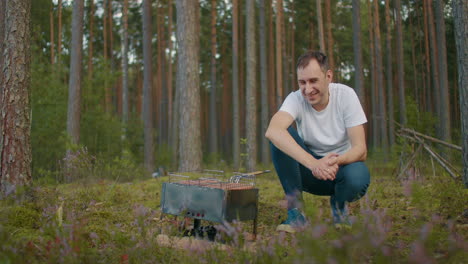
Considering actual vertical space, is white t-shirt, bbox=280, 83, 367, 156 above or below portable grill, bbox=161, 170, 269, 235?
above

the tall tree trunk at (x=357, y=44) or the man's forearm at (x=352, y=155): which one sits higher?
the tall tree trunk at (x=357, y=44)

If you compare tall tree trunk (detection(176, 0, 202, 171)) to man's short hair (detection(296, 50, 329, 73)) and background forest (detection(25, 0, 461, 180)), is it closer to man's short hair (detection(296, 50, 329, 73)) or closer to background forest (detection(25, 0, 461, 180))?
background forest (detection(25, 0, 461, 180))

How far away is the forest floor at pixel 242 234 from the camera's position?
5.94 ft

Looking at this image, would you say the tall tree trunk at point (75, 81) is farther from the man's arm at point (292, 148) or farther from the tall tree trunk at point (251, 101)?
the man's arm at point (292, 148)

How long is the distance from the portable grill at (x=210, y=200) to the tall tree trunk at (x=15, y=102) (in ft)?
7.99

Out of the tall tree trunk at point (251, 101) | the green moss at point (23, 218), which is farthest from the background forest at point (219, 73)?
the green moss at point (23, 218)

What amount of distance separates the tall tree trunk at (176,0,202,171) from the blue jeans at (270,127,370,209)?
598 cm

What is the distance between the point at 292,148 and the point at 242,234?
1.00 meters

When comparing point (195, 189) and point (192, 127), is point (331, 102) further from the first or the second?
point (192, 127)

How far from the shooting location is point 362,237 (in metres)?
→ 1.67

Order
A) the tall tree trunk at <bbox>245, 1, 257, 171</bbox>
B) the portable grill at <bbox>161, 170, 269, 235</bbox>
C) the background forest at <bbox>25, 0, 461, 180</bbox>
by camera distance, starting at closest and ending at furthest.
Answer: the portable grill at <bbox>161, 170, 269, 235</bbox>
the background forest at <bbox>25, 0, 461, 180</bbox>
the tall tree trunk at <bbox>245, 1, 257, 171</bbox>

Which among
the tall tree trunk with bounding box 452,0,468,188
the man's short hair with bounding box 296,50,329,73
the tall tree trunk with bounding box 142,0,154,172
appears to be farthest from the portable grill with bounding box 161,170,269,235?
the tall tree trunk with bounding box 142,0,154,172

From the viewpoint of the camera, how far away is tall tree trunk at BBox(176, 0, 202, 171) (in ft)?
32.2

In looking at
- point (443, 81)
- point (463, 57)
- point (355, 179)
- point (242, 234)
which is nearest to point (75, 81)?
point (463, 57)
